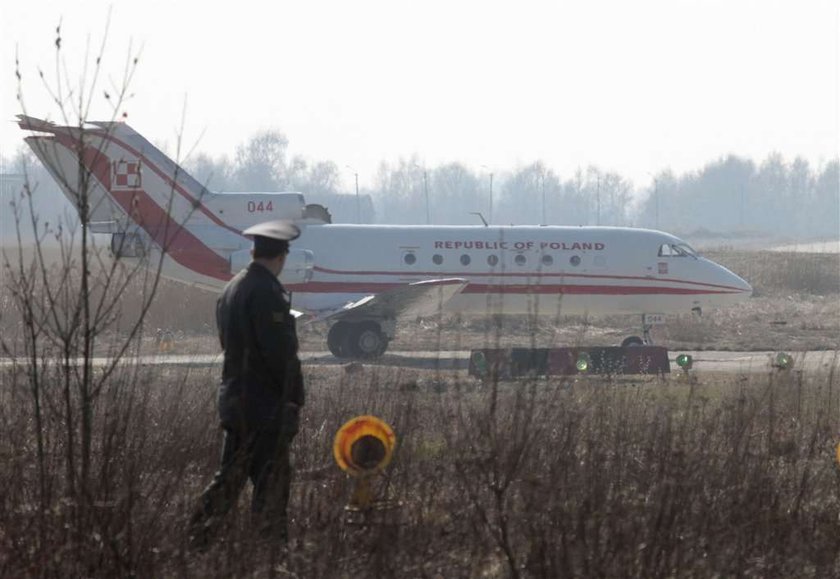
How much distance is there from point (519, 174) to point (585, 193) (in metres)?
7.83

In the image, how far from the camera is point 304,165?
345ft

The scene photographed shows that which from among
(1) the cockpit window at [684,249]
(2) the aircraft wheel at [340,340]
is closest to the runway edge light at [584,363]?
(2) the aircraft wheel at [340,340]

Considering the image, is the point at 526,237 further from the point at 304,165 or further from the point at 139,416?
the point at 304,165

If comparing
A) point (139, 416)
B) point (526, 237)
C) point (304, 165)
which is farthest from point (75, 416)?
point (304, 165)

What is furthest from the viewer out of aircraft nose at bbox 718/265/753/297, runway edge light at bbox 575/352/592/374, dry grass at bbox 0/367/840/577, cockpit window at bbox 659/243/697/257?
aircraft nose at bbox 718/265/753/297

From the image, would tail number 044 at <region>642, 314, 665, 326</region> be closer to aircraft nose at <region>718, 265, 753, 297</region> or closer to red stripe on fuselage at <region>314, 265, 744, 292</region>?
red stripe on fuselage at <region>314, 265, 744, 292</region>

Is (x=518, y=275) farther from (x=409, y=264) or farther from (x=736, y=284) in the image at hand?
(x=736, y=284)

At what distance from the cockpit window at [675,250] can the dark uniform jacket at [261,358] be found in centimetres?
2122

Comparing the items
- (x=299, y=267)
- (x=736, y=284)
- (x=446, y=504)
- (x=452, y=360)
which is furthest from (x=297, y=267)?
(x=446, y=504)

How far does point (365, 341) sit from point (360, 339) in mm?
105

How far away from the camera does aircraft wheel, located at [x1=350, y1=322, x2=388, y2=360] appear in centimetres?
2634

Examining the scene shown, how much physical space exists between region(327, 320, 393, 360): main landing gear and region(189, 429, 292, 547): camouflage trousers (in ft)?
62.0

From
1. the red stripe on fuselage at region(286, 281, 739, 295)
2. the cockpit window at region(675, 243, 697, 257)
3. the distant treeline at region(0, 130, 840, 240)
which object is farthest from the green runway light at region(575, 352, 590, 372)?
the distant treeline at region(0, 130, 840, 240)

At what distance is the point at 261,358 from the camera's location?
23.9 feet
